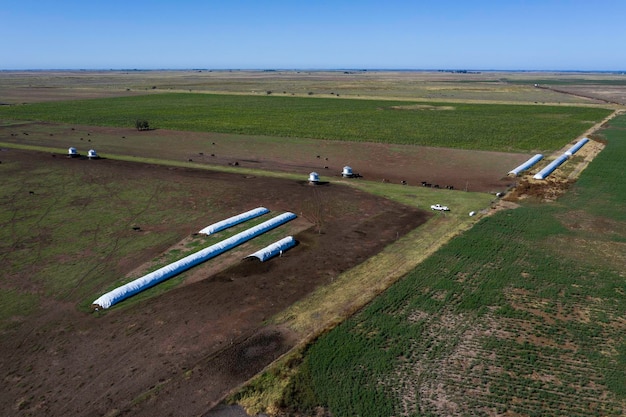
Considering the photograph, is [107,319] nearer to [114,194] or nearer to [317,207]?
[317,207]

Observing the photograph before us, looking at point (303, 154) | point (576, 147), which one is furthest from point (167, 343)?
point (576, 147)

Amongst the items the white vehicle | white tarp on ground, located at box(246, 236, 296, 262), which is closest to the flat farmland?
white tarp on ground, located at box(246, 236, 296, 262)

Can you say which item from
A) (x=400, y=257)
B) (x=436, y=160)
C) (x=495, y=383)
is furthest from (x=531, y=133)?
(x=495, y=383)

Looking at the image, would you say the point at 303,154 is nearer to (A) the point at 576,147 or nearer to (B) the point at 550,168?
(B) the point at 550,168

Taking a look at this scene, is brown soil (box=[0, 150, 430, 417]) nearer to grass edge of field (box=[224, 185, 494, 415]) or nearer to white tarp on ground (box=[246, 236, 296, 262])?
white tarp on ground (box=[246, 236, 296, 262])

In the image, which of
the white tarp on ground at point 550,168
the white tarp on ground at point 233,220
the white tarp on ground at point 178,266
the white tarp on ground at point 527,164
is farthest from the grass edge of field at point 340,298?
the white tarp on ground at point 527,164

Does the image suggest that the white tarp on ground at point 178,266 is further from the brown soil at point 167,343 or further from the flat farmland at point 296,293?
the brown soil at point 167,343
